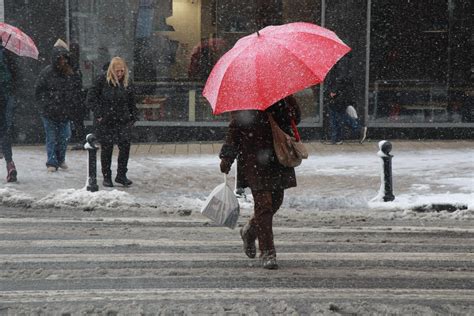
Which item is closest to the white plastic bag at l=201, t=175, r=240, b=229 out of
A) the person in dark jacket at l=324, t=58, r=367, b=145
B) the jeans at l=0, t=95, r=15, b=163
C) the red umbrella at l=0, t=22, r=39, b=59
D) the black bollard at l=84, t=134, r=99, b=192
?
the black bollard at l=84, t=134, r=99, b=192

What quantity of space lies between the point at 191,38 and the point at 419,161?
541cm

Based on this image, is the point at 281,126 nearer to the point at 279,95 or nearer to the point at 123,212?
the point at 279,95

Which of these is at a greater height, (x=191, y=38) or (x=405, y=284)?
(x=191, y=38)

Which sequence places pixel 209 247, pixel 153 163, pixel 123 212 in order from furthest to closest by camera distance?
1. pixel 153 163
2. pixel 123 212
3. pixel 209 247

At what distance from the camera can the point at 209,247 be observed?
8.82m

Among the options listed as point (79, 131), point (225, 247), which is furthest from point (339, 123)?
point (225, 247)

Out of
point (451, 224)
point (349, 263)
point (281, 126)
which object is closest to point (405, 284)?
point (349, 263)

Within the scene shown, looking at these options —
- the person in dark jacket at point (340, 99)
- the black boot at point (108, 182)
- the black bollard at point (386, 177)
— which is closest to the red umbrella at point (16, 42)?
the black boot at point (108, 182)

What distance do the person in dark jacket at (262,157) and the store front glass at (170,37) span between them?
10.4 metres

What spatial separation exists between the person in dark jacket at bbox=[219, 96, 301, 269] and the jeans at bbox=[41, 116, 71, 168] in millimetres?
7110

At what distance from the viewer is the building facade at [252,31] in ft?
58.9

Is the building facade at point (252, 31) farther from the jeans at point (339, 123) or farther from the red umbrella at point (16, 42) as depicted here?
the red umbrella at point (16, 42)

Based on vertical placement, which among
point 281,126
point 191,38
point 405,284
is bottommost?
point 405,284

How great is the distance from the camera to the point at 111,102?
12898 mm
